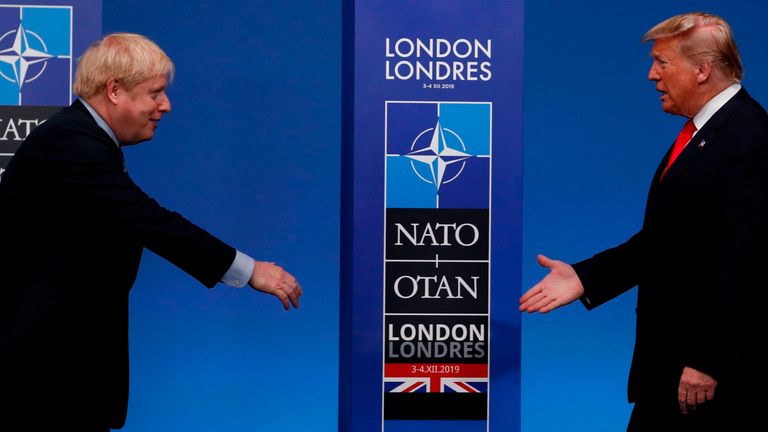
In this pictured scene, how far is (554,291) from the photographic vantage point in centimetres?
351

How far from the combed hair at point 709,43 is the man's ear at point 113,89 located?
4.72 ft

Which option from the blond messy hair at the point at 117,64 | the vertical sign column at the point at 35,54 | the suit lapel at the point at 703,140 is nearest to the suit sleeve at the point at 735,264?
the suit lapel at the point at 703,140

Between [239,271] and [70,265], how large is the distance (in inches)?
18.2

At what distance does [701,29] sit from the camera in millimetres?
3174

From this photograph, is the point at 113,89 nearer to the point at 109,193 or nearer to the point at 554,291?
the point at 109,193

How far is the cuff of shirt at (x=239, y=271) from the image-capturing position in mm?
3170

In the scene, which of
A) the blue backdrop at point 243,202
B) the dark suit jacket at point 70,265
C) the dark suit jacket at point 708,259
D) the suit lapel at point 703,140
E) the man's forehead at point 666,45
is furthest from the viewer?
the blue backdrop at point 243,202

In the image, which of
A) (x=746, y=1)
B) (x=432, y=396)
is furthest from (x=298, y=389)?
(x=746, y=1)

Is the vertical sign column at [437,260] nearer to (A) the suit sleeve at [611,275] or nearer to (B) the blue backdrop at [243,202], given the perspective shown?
(A) the suit sleeve at [611,275]

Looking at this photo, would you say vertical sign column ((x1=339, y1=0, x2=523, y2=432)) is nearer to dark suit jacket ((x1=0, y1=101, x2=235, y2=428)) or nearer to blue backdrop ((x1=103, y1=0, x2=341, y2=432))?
dark suit jacket ((x1=0, y1=101, x2=235, y2=428))

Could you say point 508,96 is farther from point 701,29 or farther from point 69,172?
point 69,172

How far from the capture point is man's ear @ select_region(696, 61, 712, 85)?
3170 mm

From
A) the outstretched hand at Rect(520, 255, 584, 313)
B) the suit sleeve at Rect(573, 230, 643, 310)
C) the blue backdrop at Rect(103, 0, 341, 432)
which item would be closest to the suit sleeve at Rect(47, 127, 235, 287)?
the outstretched hand at Rect(520, 255, 584, 313)

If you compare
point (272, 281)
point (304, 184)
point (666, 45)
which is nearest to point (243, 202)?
point (304, 184)
